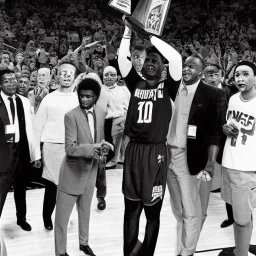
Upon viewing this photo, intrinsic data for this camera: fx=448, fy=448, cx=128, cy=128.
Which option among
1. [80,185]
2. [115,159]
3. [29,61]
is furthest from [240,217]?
[29,61]

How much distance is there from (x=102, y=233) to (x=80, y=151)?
1.06 meters

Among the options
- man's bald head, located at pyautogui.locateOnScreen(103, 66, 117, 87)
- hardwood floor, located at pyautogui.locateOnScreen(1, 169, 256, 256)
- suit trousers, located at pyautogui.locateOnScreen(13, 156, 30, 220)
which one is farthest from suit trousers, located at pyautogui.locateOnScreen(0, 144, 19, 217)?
man's bald head, located at pyautogui.locateOnScreen(103, 66, 117, 87)

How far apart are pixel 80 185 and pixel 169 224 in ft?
3.97

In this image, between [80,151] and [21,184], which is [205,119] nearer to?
[80,151]

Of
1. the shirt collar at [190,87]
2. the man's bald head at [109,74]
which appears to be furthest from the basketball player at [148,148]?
the man's bald head at [109,74]

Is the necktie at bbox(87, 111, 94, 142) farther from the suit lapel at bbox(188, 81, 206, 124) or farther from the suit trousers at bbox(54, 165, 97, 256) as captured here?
the suit lapel at bbox(188, 81, 206, 124)

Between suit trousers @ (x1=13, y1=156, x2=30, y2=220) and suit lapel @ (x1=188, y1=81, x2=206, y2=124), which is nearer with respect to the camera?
suit lapel @ (x1=188, y1=81, x2=206, y2=124)

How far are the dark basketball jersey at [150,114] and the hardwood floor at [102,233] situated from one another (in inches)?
38.1

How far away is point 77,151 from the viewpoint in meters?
2.74

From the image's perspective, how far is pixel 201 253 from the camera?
3.19 meters

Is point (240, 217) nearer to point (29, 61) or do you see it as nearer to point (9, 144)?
point (9, 144)

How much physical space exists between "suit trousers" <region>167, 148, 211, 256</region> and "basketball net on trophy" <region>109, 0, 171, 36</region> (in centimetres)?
81

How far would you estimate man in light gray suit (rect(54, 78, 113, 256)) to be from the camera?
2.77m

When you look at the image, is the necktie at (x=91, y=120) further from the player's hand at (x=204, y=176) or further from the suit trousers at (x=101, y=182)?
the suit trousers at (x=101, y=182)
